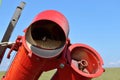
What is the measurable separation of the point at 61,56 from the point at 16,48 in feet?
1.77

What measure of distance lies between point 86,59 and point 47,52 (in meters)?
0.92

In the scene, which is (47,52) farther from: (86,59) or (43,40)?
(86,59)

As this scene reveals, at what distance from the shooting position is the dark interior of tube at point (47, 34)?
2791 mm

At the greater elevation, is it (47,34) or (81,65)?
(47,34)

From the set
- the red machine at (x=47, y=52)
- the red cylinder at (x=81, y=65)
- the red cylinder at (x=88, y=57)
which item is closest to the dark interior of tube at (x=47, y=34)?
the red machine at (x=47, y=52)

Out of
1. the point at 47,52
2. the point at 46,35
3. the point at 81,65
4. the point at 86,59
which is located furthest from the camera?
the point at 86,59

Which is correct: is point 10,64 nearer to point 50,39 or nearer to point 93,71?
point 50,39

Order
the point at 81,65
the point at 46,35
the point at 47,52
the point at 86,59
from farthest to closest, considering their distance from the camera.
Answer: the point at 86,59, the point at 81,65, the point at 46,35, the point at 47,52

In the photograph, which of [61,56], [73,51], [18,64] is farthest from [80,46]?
[18,64]

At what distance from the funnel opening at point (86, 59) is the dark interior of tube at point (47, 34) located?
65 cm

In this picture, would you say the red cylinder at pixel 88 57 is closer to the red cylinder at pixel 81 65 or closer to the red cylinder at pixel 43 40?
the red cylinder at pixel 81 65

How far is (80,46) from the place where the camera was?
11.5 ft

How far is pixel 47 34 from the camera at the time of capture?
2875mm

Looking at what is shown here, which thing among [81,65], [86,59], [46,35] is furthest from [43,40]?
[86,59]
